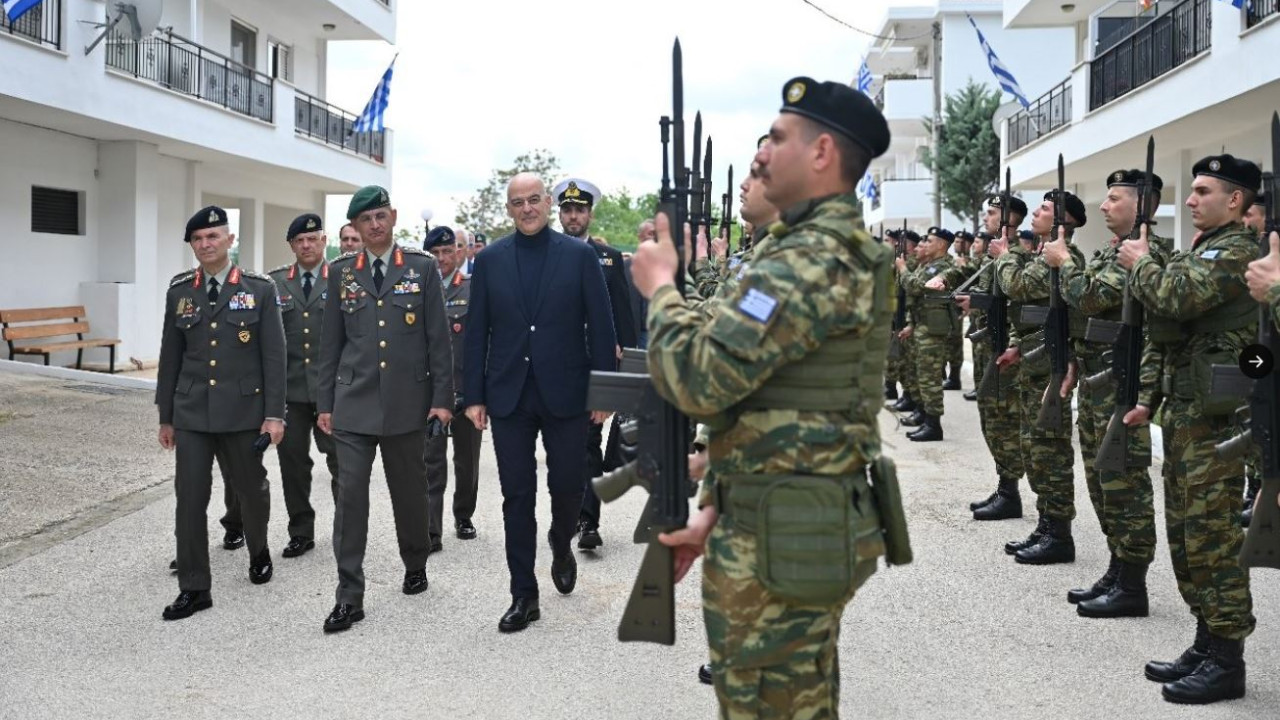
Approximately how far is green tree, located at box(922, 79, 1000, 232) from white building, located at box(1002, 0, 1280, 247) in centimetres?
1294

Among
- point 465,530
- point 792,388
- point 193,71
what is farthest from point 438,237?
point 193,71

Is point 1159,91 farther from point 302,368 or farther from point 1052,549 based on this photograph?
point 302,368

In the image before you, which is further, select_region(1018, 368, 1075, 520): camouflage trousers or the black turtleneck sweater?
select_region(1018, 368, 1075, 520): camouflage trousers

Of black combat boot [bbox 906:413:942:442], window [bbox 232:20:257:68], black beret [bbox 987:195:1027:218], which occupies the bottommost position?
black combat boot [bbox 906:413:942:442]

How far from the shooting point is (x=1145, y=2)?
17484 mm

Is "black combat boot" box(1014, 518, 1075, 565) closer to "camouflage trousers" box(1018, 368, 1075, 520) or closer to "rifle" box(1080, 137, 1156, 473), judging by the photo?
"camouflage trousers" box(1018, 368, 1075, 520)

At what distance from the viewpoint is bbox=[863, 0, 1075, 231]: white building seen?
42156mm

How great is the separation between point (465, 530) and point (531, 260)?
2.35m

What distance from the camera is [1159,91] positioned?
1529 cm

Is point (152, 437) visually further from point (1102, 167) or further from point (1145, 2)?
point (1102, 167)

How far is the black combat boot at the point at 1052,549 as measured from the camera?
6.80m

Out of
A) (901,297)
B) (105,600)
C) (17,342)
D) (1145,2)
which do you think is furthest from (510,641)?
(1145,2)

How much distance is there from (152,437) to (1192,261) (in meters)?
9.87

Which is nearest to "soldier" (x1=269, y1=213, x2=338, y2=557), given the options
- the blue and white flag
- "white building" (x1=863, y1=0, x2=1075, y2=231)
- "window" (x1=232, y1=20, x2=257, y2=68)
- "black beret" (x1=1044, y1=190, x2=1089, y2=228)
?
"black beret" (x1=1044, y1=190, x2=1089, y2=228)
